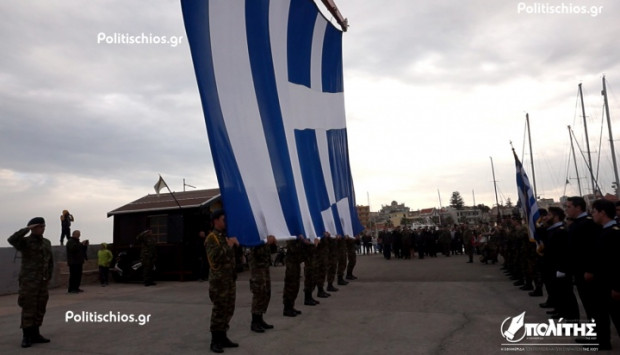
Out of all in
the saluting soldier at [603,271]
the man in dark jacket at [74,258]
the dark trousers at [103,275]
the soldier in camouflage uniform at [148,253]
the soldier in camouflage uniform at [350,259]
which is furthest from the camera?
the dark trousers at [103,275]

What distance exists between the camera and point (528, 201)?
8.81 metres

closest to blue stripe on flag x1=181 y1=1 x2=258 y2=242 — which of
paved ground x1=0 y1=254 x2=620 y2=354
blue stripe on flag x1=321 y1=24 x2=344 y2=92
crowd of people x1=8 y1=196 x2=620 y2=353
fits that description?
crowd of people x1=8 y1=196 x2=620 y2=353

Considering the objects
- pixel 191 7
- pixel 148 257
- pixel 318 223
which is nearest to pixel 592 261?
pixel 318 223

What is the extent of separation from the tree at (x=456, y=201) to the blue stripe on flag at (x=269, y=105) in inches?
6059

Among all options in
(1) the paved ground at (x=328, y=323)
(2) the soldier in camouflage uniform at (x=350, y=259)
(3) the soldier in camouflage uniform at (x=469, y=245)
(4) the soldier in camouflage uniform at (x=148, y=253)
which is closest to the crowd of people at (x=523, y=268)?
(1) the paved ground at (x=328, y=323)

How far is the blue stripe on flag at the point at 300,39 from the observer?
7.73 m

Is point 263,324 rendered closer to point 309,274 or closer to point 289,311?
point 289,311

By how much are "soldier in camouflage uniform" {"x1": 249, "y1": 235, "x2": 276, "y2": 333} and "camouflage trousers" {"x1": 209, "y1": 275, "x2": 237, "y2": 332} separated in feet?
3.07

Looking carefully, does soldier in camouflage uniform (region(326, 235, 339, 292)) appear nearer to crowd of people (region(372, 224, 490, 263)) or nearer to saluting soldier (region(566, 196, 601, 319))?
saluting soldier (region(566, 196, 601, 319))

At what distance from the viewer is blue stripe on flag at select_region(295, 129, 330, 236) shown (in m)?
7.54

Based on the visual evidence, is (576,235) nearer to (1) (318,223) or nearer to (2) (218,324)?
(1) (318,223)

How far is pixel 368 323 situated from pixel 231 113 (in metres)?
3.92

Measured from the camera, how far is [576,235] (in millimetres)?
5266

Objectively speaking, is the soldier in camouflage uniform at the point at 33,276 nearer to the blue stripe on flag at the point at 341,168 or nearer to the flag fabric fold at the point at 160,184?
the blue stripe on flag at the point at 341,168
